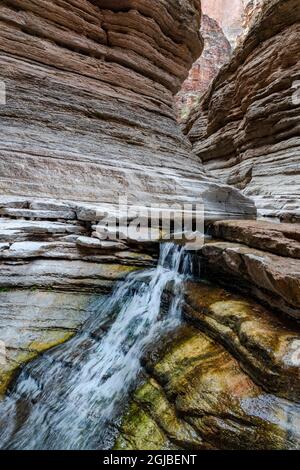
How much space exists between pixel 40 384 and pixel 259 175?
1278 centimetres

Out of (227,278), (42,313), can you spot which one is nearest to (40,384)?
(42,313)

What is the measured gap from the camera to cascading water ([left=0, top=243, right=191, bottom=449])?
4285 mm

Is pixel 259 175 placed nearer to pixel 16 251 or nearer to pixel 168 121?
pixel 168 121

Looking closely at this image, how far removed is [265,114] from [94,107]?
839 cm

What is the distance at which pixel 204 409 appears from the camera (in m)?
3.70

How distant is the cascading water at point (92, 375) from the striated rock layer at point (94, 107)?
4.15 metres

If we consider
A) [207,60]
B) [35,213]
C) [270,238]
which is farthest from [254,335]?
[207,60]

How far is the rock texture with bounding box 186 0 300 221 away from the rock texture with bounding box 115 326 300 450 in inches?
283

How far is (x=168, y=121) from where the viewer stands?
46.3ft

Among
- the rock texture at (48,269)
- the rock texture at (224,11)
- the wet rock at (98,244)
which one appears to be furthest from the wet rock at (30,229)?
the rock texture at (224,11)

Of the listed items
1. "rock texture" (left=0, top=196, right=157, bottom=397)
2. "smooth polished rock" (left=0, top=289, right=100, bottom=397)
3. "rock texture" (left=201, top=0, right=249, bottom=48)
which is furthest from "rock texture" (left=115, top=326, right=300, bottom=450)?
"rock texture" (left=201, top=0, right=249, bottom=48)

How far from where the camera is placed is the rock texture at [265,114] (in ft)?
41.7

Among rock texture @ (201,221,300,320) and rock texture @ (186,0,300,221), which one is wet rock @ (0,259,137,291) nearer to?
rock texture @ (201,221,300,320)

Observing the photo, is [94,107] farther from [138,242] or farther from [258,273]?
[258,273]
